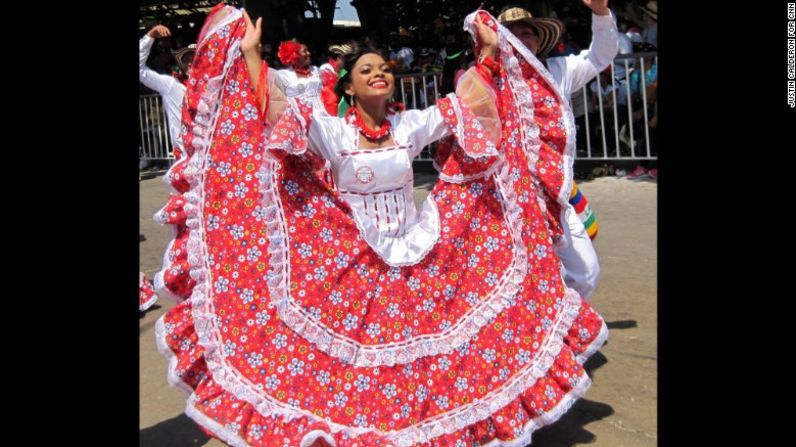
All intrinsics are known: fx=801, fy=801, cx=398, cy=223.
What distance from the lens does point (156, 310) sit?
5.68 meters

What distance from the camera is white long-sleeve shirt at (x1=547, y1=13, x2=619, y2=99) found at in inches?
154

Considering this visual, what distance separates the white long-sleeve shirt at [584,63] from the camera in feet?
12.8

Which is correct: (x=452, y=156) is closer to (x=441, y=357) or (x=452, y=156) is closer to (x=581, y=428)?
(x=441, y=357)

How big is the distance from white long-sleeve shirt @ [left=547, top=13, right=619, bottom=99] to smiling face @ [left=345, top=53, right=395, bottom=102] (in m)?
0.97

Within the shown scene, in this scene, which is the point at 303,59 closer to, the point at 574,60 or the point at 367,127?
the point at 574,60

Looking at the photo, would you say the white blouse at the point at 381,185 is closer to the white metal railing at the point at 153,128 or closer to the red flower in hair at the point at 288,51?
the red flower in hair at the point at 288,51

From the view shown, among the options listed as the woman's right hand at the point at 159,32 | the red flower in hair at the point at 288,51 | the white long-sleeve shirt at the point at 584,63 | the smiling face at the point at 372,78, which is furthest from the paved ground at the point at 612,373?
the red flower in hair at the point at 288,51

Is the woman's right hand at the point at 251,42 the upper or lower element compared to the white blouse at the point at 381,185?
upper

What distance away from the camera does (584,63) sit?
401cm

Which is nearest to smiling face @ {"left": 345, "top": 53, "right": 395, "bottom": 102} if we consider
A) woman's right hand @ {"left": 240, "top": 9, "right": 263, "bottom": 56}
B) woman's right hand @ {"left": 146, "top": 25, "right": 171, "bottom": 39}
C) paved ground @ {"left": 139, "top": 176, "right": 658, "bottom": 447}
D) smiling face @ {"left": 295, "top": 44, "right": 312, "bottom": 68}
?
woman's right hand @ {"left": 240, "top": 9, "right": 263, "bottom": 56}

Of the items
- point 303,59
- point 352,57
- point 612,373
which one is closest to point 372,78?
point 352,57

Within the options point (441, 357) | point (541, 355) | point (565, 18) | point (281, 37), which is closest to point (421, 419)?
point (441, 357)

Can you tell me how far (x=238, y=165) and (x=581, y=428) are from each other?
1914mm
